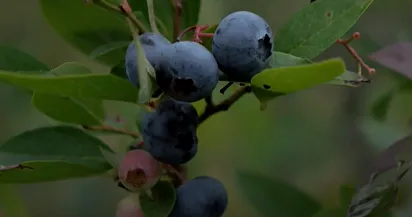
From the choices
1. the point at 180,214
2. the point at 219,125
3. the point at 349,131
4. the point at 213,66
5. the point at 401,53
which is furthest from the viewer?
the point at 219,125

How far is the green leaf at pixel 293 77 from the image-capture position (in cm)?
60

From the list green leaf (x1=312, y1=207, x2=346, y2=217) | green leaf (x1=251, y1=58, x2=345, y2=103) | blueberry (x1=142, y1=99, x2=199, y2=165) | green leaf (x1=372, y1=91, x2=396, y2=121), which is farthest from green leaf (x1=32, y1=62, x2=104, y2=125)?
green leaf (x1=372, y1=91, x2=396, y2=121)

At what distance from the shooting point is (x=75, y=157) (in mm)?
890

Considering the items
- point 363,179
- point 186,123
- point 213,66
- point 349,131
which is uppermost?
point 213,66

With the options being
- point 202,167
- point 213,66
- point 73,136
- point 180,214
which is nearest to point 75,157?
point 73,136

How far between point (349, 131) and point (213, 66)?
43.1 inches

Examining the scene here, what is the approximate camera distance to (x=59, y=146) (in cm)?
88

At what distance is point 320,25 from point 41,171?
36cm

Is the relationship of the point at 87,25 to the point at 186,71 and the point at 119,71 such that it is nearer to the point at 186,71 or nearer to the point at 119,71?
the point at 119,71

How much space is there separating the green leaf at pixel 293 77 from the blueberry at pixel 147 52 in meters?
0.10

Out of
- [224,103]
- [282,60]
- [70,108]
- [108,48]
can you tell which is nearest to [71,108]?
[70,108]

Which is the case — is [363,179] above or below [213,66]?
below

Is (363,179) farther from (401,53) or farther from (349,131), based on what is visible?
(349,131)

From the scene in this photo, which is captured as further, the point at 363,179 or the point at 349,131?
the point at 349,131
